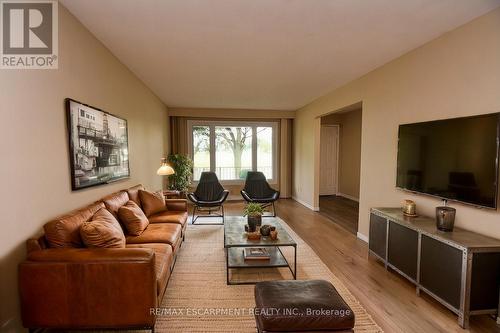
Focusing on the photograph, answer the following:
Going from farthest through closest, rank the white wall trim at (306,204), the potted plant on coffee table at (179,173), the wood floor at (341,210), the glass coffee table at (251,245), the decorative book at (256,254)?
the potted plant on coffee table at (179,173)
the white wall trim at (306,204)
the wood floor at (341,210)
the decorative book at (256,254)
the glass coffee table at (251,245)

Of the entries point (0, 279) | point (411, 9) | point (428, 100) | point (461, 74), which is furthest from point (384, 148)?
point (0, 279)

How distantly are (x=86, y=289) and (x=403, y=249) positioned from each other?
9.36ft

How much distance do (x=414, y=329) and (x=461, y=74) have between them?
2325mm

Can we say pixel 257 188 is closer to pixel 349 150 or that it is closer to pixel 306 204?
pixel 306 204

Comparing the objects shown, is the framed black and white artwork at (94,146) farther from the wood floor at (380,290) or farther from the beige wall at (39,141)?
the wood floor at (380,290)

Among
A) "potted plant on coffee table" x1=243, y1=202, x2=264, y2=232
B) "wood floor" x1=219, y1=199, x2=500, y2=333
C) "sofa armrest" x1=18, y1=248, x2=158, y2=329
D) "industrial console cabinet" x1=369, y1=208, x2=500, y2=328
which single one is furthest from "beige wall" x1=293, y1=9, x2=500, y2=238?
"sofa armrest" x1=18, y1=248, x2=158, y2=329

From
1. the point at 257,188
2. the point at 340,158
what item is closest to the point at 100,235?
the point at 257,188

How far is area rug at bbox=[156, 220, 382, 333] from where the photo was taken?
2033mm

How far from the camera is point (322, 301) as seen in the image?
1.60 meters

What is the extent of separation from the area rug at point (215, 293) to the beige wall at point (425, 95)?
4.32 ft

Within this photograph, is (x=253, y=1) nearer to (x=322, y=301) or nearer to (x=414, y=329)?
(x=322, y=301)

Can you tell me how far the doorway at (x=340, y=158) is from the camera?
705 centimetres

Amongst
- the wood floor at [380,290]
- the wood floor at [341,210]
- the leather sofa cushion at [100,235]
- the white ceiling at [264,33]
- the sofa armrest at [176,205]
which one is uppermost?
the white ceiling at [264,33]

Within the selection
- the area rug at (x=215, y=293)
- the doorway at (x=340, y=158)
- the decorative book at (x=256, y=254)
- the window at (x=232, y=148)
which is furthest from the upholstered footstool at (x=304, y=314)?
the window at (x=232, y=148)
